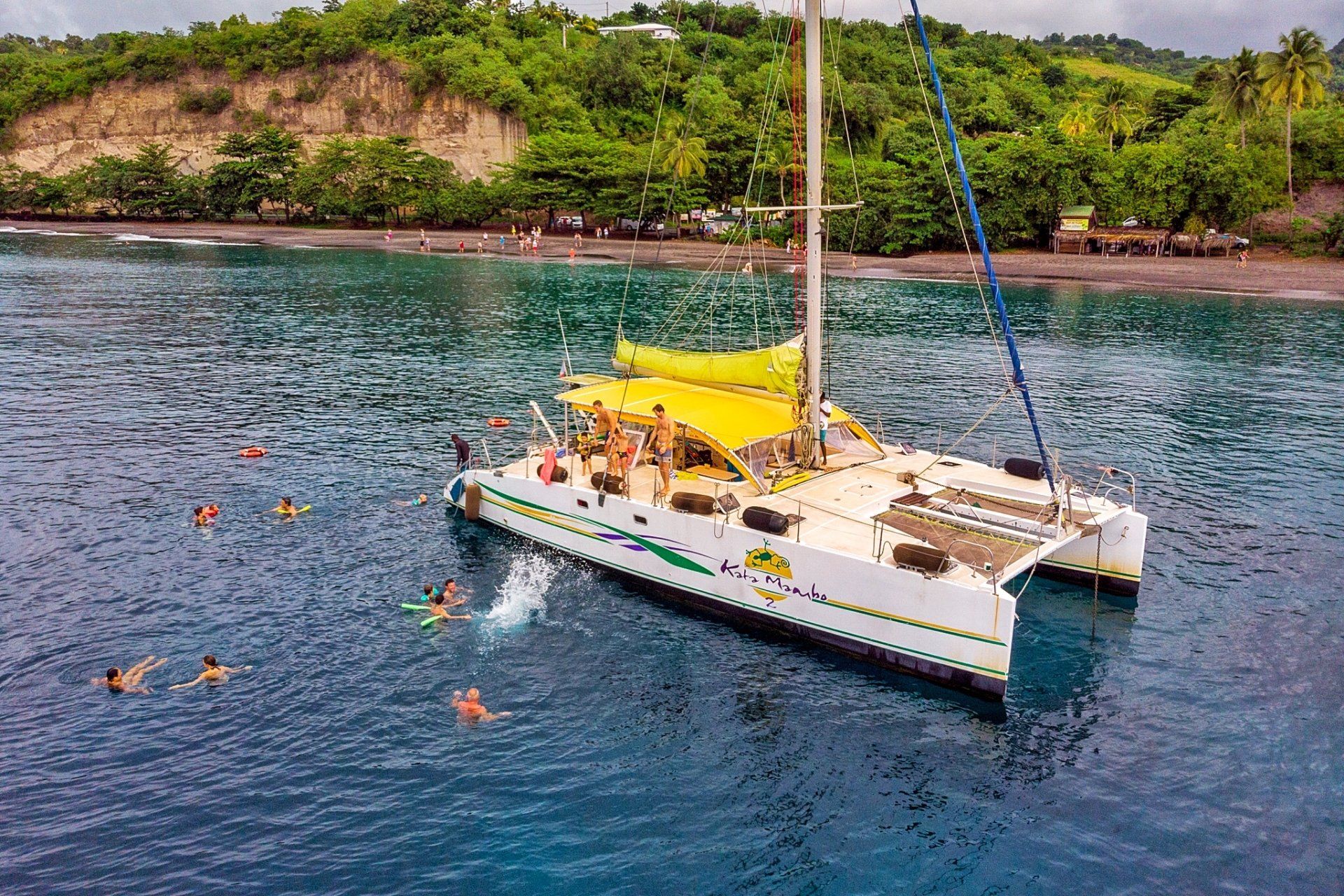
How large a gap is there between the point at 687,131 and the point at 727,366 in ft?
191

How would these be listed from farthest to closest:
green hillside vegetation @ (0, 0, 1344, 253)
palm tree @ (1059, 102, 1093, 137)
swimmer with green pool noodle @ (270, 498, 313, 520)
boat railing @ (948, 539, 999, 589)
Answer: palm tree @ (1059, 102, 1093, 137) → green hillside vegetation @ (0, 0, 1344, 253) → swimmer with green pool noodle @ (270, 498, 313, 520) → boat railing @ (948, 539, 999, 589)

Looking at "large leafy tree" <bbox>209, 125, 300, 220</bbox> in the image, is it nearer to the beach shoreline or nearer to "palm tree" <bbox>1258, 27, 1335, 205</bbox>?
the beach shoreline

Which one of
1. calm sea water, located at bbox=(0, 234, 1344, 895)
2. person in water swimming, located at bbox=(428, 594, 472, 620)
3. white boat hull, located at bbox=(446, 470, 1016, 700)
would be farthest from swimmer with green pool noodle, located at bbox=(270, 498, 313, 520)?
person in water swimming, located at bbox=(428, 594, 472, 620)

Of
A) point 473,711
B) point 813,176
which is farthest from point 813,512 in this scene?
point 473,711

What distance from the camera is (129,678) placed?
68.8ft

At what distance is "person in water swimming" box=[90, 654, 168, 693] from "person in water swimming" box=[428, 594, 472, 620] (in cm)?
603

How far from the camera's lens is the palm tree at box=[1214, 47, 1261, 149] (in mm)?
94125

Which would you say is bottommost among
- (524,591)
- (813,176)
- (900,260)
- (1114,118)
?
(524,591)

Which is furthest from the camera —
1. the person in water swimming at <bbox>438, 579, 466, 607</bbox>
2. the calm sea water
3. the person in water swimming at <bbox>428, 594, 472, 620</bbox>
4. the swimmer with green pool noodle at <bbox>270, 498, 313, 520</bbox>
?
the swimmer with green pool noodle at <bbox>270, 498, 313, 520</bbox>

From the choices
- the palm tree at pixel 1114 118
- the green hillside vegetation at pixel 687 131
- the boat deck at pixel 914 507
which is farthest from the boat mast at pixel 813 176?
the palm tree at pixel 1114 118

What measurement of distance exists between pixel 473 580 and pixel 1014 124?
116685 mm

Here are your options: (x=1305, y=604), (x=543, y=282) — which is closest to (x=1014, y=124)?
(x=543, y=282)

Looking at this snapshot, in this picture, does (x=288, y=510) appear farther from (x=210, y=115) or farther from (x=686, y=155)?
(x=210, y=115)

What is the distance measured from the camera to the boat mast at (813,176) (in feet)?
73.3
